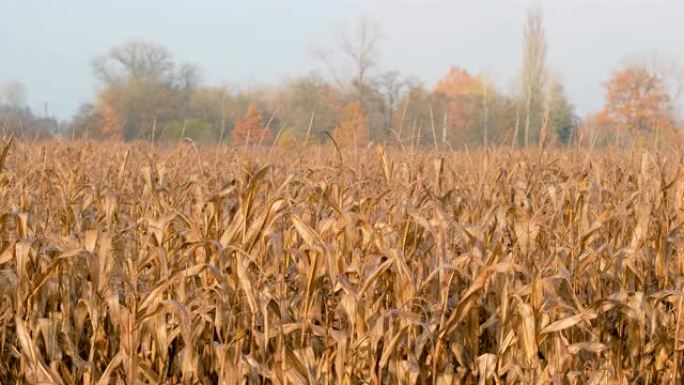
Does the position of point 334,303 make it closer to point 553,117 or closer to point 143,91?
point 553,117

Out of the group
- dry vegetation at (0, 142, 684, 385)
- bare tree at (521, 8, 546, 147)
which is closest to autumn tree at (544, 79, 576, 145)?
dry vegetation at (0, 142, 684, 385)

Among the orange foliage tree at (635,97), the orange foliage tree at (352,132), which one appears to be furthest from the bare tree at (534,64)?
the orange foliage tree at (352,132)

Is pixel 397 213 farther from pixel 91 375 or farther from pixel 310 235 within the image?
pixel 91 375

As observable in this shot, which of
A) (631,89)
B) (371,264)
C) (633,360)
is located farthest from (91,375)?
(631,89)

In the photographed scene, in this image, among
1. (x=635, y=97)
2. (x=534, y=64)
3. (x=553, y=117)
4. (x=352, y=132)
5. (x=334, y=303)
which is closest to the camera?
(x=334, y=303)

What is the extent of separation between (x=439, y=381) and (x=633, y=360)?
74cm

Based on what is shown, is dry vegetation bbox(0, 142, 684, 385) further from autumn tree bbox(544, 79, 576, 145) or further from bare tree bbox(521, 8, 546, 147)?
bare tree bbox(521, 8, 546, 147)

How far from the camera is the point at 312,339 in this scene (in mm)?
2477

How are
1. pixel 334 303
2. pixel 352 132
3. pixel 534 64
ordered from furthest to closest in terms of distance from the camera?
pixel 534 64
pixel 352 132
pixel 334 303

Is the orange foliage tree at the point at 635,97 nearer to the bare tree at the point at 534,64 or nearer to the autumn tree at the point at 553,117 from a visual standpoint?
the bare tree at the point at 534,64

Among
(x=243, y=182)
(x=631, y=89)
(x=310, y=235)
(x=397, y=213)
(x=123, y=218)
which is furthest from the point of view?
(x=631, y=89)

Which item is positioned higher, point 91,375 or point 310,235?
point 310,235

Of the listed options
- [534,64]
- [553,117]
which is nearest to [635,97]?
[534,64]

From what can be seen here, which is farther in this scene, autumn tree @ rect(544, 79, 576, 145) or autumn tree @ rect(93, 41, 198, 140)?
autumn tree @ rect(93, 41, 198, 140)
